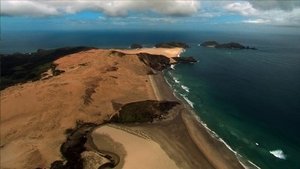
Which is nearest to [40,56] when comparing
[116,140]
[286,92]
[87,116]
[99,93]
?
[99,93]

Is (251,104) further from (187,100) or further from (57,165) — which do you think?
(57,165)

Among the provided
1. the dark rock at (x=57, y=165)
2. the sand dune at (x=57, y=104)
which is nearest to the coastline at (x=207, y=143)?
the sand dune at (x=57, y=104)

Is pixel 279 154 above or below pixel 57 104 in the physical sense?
below

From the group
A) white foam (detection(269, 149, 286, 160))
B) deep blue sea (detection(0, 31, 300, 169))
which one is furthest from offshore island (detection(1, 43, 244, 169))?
white foam (detection(269, 149, 286, 160))

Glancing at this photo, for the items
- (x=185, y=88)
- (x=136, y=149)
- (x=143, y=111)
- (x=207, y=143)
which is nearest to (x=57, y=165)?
(x=136, y=149)

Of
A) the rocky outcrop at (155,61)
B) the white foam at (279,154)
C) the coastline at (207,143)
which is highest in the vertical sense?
the rocky outcrop at (155,61)

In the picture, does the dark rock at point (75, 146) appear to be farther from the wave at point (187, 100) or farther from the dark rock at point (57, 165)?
→ the wave at point (187, 100)
